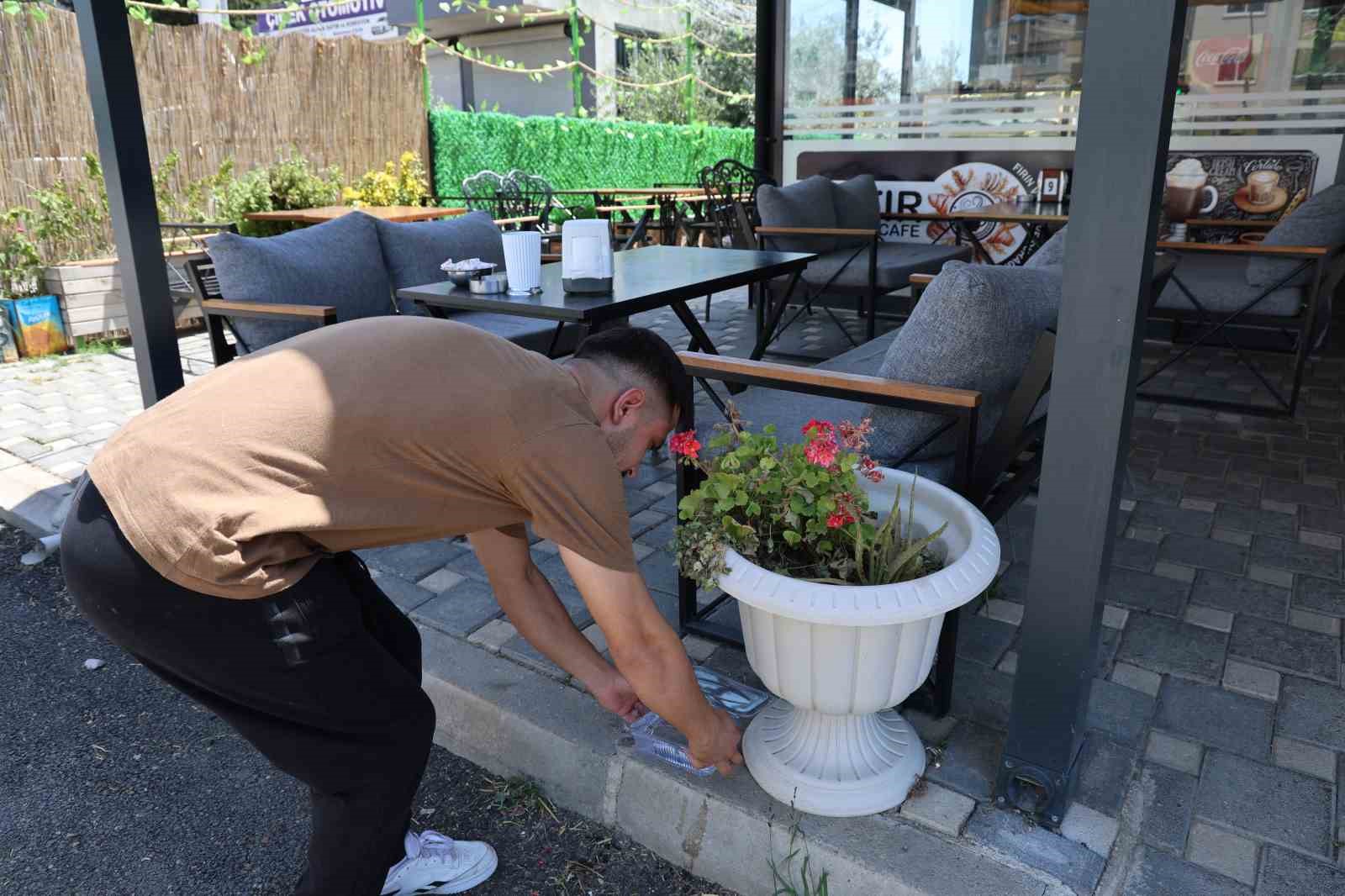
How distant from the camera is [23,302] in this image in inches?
220

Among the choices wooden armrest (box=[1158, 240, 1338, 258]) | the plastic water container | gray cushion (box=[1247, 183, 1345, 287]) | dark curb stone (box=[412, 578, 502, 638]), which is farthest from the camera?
gray cushion (box=[1247, 183, 1345, 287])

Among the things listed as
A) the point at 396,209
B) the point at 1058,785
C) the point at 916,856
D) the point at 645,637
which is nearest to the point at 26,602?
the point at 645,637

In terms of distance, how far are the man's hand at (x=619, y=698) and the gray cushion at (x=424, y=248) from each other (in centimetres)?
250

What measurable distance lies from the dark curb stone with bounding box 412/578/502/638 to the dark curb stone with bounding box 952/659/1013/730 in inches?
46.7

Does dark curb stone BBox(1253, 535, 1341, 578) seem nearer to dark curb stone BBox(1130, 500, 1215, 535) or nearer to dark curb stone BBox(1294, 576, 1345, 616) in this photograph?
dark curb stone BBox(1294, 576, 1345, 616)

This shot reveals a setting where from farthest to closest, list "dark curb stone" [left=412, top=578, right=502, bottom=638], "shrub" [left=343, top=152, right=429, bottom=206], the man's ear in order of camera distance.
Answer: "shrub" [left=343, top=152, right=429, bottom=206], "dark curb stone" [left=412, top=578, right=502, bottom=638], the man's ear

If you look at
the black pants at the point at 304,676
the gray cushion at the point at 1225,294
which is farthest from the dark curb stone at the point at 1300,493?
the black pants at the point at 304,676

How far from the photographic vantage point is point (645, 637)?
1.44 m

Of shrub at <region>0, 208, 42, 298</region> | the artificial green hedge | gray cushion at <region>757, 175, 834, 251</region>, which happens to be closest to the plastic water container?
gray cushion at <region>757, 175, 834, 251</region>

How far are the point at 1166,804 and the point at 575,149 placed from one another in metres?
11.1

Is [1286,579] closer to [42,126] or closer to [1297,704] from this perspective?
[1297,704]

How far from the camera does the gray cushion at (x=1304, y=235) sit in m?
3.94

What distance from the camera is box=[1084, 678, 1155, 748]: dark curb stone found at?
1.96 meters

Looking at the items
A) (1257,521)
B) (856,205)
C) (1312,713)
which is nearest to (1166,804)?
(1312,713)
